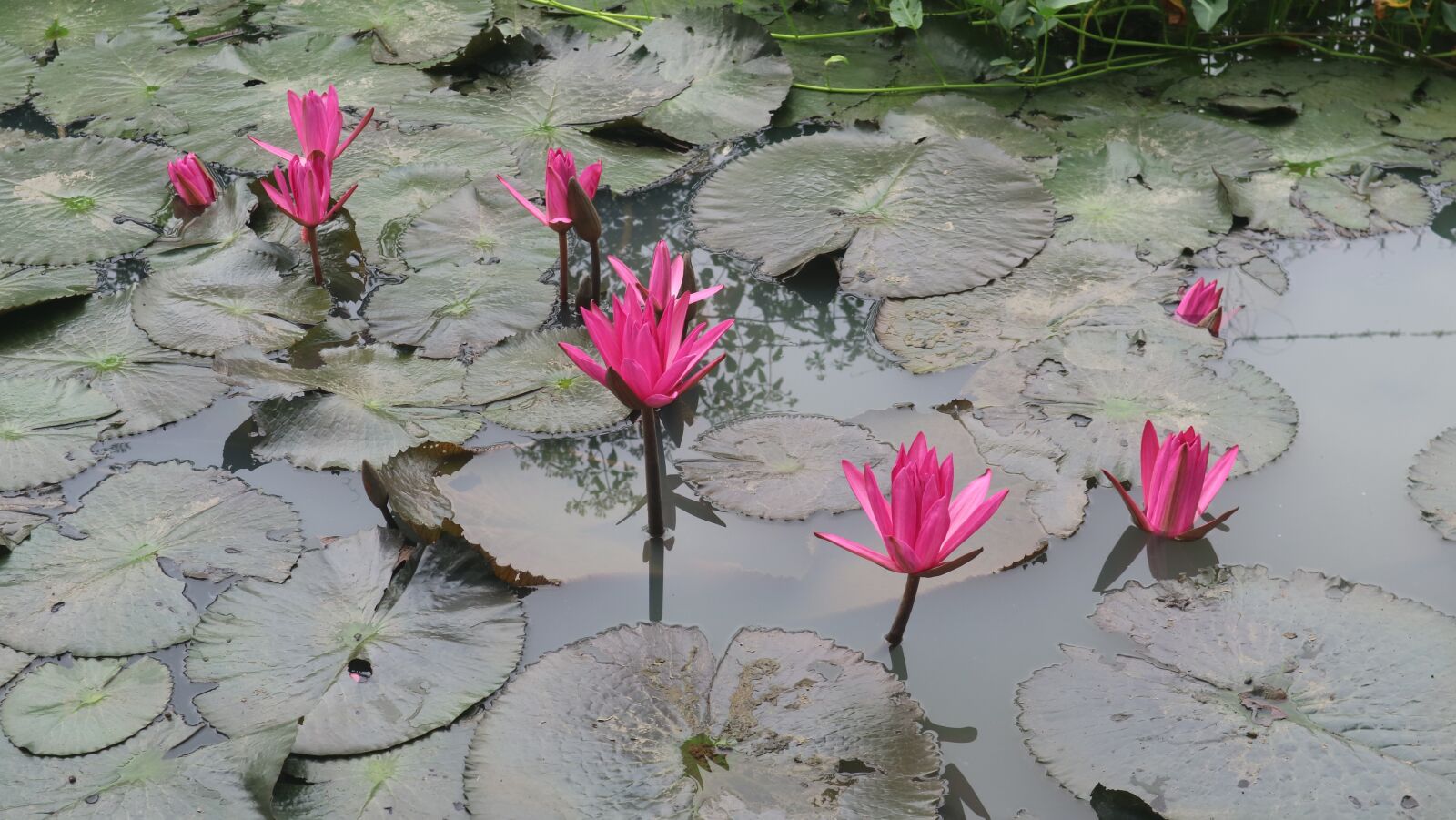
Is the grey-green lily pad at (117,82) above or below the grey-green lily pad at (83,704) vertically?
above

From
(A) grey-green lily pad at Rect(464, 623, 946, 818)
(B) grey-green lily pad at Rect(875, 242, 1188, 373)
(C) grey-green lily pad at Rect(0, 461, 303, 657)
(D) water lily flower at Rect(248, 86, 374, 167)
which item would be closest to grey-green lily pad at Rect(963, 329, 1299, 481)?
(B) grey-green lily pad at Rect(875, 242, 1188, 373)

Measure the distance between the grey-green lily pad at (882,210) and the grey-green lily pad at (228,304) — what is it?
1039mm

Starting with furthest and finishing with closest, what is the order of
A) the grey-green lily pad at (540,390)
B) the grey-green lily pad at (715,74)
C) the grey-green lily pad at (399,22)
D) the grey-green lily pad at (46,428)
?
the grey-green lily pad at (399,22) < the grey-green lily pad at (715,74) < the grey-green lily pad at (540,390) < the grey-green lily pad at (46,428)

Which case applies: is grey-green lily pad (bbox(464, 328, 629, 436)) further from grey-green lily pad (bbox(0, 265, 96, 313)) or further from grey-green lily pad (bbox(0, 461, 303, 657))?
grey-green lily pad (bbox(0, 265, 96, 313))

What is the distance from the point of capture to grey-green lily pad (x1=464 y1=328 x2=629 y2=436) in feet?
8.20

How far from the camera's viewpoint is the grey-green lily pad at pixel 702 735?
170 centimetres

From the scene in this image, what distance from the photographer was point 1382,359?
8.98 feet

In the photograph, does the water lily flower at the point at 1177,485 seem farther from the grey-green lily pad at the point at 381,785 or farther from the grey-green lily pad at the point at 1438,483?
the grey-green lily pad at the point at 381,785

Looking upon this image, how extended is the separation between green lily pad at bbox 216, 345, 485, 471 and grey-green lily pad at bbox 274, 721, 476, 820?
0.71 metres

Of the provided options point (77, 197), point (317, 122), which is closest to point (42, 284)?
→ point (77, 197)

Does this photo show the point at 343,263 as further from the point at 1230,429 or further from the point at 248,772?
the point at 1230,429

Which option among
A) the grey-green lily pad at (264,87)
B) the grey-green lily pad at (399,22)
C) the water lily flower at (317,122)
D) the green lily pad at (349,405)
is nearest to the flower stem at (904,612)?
the green lily pad at (349,405)

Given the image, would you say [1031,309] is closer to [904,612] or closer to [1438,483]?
[1438,483]

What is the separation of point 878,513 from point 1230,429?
1.01 metres
